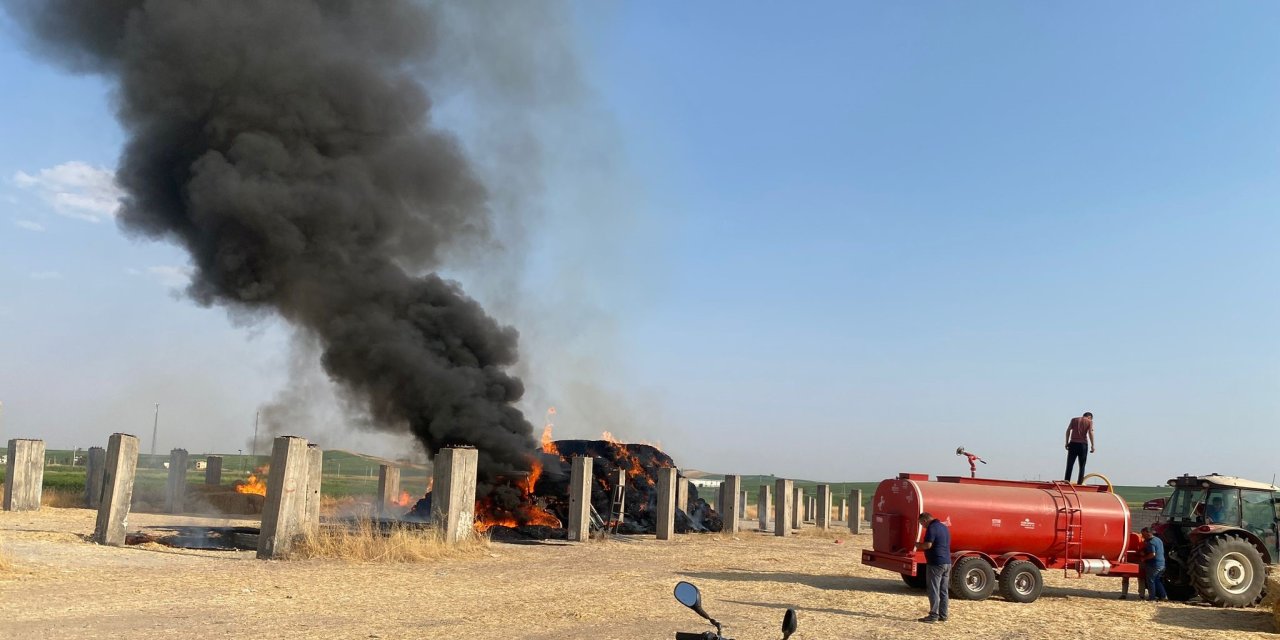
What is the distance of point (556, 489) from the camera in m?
25.0

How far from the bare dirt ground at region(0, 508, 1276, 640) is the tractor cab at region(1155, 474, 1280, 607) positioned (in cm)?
60

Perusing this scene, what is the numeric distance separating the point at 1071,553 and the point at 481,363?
17.3 meters

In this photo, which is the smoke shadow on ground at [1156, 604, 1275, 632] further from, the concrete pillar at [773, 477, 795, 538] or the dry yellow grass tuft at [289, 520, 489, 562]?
the concrete pillar at [773, 477, 795, 538]

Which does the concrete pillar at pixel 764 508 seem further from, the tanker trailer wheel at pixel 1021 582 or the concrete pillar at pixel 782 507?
the tanker trailer wheel at pixel 1021 582

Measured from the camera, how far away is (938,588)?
1180 cm

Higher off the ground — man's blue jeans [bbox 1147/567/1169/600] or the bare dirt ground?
man's blue jeans [bbox 1147/567/1169/600]

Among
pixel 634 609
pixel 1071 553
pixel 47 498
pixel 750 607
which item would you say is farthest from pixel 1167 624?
pixel 47 498

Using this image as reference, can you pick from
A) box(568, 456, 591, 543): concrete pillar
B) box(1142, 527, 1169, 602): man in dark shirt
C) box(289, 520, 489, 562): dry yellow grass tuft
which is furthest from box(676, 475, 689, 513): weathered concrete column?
box(1142, 527, 1169, 602): man in dark shirt

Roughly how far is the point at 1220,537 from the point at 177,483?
27410mm

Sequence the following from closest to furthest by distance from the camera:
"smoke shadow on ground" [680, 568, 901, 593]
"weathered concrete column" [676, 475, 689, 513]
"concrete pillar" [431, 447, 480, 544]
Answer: "smoke shadow on ground" [680, 568, 901, 593], "concrete pillar" [431, 447, 480, 544], "weathered concrete column" [676, 475, 689, 513]

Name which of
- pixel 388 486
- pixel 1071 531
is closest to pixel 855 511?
pixel 388 486

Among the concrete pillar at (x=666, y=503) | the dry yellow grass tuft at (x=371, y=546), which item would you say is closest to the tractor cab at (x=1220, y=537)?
the concrete pillar at (x=666, y=503)

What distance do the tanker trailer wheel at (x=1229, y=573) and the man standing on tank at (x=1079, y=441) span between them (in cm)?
283

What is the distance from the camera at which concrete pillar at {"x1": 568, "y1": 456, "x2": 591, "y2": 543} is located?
71.2 feet
